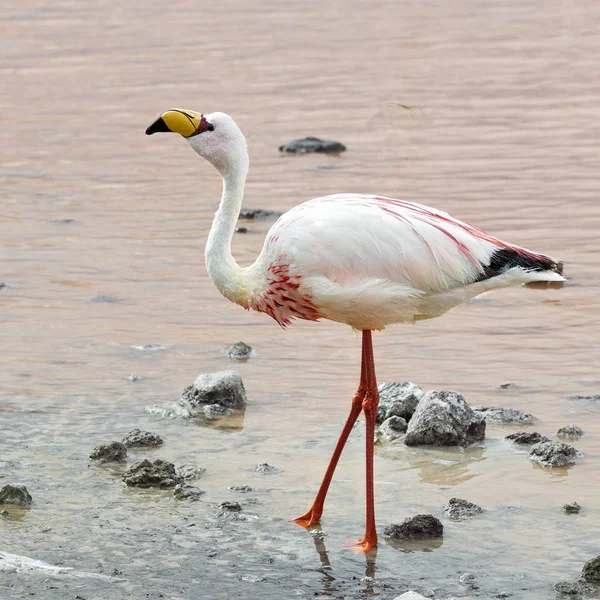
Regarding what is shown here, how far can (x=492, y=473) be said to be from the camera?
7.21m

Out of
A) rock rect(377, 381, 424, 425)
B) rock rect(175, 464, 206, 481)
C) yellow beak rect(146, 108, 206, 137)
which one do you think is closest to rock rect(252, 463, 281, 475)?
rock rect(175, 464, 206, 481)

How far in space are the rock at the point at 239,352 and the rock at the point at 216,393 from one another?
0.86 m

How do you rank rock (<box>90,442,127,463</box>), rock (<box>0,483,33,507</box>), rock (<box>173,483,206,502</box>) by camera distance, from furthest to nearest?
rock (<box>90,442,127,463</box>) → rock (<box>173,483,206,502</box>) → rock (<box>0,483,33,507</box>)

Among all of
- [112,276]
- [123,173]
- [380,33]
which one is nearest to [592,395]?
[112,276]

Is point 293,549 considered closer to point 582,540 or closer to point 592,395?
point 582,540

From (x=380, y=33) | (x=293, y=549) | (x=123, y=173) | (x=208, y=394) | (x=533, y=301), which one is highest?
(x=380, y=33)

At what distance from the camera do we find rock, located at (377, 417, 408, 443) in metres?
7.79

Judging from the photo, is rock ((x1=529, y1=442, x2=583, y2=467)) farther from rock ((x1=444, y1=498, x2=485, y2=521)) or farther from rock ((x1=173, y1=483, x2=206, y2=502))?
rock ((x1=173, y1=483, x2=206, y2=502))

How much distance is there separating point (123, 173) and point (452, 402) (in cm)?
742

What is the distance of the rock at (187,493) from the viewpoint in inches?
275

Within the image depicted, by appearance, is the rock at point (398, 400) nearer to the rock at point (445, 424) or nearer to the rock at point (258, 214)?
the rock at point (445, 424)

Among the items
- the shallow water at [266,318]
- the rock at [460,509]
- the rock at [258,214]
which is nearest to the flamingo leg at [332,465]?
the shallow water at [266,318]

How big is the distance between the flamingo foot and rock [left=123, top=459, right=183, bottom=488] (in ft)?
2.47

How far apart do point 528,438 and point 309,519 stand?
1.44 m
